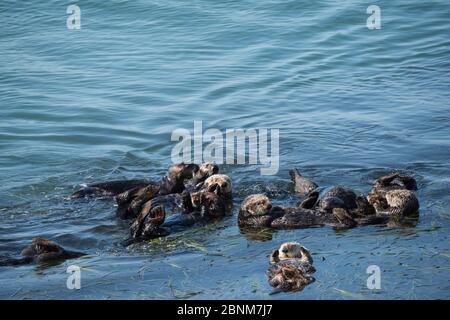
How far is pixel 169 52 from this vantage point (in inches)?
713

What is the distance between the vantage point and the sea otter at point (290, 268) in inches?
282

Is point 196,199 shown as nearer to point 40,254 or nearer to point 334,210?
point 334,210

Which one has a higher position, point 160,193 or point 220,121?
point 220,121

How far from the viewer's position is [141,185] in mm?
10070

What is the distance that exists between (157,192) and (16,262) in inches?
79.0

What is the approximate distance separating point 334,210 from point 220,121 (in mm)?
5244

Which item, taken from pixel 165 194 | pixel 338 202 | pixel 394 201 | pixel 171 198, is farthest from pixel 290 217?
pixel 165 194

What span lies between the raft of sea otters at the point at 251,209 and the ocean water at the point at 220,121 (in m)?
0.16

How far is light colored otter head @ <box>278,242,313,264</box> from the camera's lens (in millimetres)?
7578

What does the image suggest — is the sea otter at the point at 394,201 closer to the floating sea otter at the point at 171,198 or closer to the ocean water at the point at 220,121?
the ocean water at the point at 220,121

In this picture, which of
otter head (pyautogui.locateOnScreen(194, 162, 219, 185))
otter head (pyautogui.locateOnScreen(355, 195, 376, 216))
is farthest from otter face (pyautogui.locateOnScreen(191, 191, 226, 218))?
otter head (pyautogui.locateOnScreen(355, 195, 376, 216))

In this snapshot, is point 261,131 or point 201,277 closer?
point 201,277
